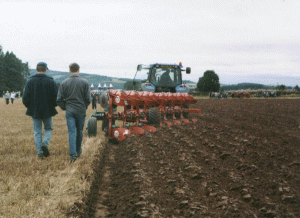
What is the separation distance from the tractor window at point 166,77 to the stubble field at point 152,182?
6502 millimetres

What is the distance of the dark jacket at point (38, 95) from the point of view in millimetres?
5699

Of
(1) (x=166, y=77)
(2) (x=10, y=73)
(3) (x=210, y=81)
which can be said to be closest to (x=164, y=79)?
(1) (x=166, y=77)

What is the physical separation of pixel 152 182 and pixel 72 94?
2.13 metres

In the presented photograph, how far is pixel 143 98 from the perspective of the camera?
30.4ft

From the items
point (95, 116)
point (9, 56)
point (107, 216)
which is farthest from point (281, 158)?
point (9, 56)

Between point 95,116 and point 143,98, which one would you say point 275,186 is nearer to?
point 143,98

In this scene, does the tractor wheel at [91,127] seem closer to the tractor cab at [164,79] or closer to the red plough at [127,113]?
the red plough at [127,113]

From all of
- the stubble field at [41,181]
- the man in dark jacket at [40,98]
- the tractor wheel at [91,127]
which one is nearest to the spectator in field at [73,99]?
the man in dark jacket at [40,98]

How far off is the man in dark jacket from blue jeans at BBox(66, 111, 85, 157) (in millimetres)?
410

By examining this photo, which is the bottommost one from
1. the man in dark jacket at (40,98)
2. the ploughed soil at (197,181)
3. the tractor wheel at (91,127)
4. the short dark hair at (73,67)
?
the ploughed soil at (197,181)

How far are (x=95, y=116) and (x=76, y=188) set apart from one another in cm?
547

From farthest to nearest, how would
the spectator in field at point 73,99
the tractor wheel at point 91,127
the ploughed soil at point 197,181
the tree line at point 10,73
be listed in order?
the tree line at point 10,73 < the tractor wheel at point 91,127 < the spectator in field at point 73,99 < the ploughed soil at point 197,181

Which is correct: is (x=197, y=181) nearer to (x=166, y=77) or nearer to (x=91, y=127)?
(x=91, y=127)

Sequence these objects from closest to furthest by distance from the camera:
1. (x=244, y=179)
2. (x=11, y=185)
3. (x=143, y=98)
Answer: (x=11, y=185)
(x=244, y=179)
(x=143, y=98)
